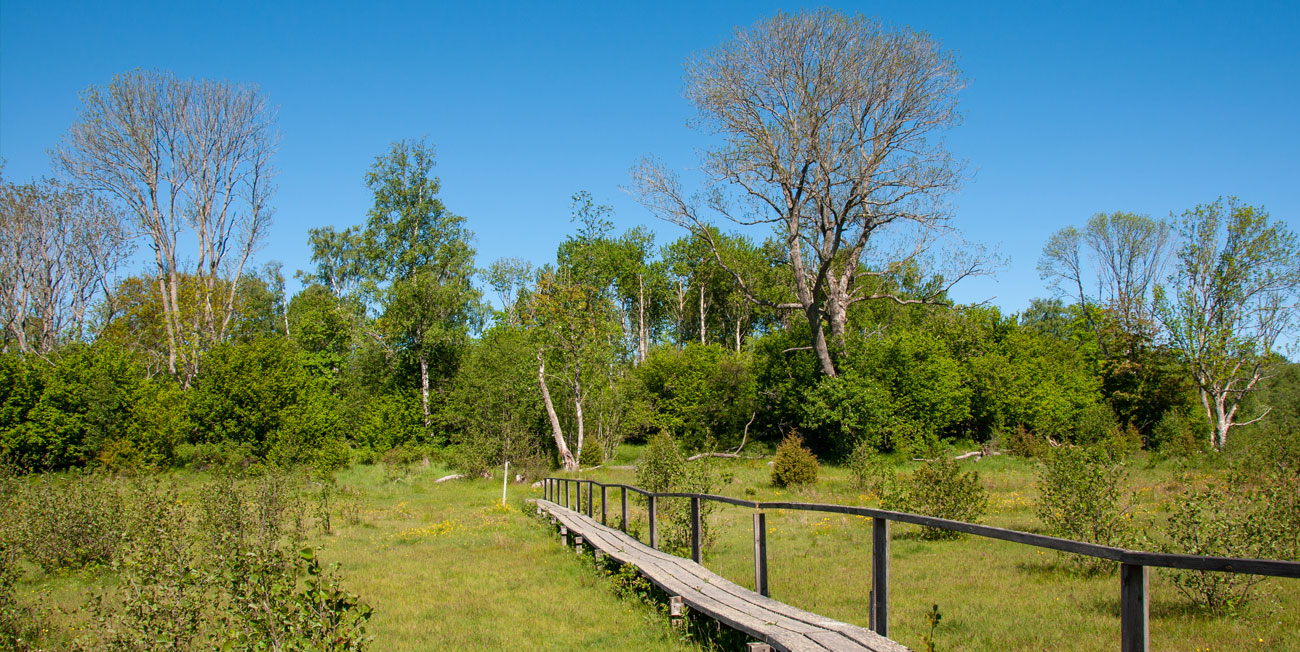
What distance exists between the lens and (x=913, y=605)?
282 inches

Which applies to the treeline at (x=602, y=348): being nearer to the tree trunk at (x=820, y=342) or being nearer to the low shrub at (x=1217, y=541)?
the tree trunk at (x=820, y=342)

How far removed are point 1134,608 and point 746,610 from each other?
292 centimetres

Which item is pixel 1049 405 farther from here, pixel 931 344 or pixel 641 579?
pixel 641 579

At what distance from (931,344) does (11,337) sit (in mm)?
42465

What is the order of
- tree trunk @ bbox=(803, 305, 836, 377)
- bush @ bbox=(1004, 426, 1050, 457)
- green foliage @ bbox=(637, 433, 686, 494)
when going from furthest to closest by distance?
1. bush @ bbox=(1004, 426, 1050, 457)
2. tree trunk @ bbox=(803, 305, 836, 377)
3. green foliage @ bbox=(637, 433, 686, 494)

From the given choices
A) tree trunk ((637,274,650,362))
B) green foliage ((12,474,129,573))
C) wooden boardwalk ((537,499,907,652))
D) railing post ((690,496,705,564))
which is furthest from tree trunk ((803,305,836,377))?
green foliage ((12,474,129,573))

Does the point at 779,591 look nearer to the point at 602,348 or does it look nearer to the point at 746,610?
the point at 746,610

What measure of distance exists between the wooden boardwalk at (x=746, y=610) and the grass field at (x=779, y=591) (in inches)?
15.1

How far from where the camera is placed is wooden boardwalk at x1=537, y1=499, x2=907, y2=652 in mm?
4301

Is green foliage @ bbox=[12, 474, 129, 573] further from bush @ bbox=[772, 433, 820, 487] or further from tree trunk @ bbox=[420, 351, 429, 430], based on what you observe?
tree trunk @ bbox=[420, 351, 429, 430]

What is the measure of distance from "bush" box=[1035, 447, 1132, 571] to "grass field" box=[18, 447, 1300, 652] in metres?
0.45

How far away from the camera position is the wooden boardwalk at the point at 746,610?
169 inches

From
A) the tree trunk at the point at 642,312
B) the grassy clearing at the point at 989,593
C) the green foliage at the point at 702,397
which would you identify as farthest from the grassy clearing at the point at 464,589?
the tree trunk at the point at 642,312

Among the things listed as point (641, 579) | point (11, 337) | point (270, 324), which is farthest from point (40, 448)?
point (641, 579)
